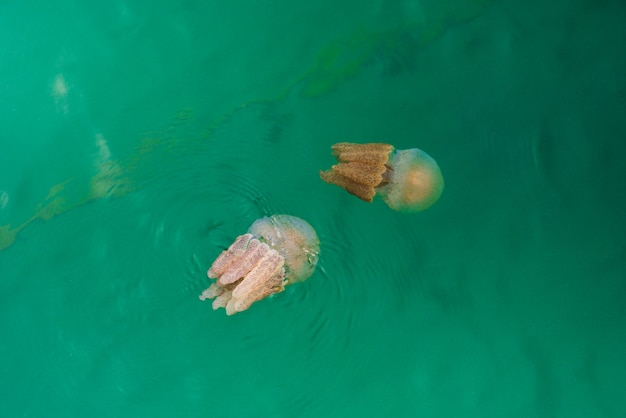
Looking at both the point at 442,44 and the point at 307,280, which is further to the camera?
the point at 442,44

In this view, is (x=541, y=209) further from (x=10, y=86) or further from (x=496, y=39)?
(x=10, y=86)

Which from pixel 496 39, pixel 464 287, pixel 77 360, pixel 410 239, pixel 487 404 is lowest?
pixel 487 404

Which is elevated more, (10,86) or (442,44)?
(10,86)

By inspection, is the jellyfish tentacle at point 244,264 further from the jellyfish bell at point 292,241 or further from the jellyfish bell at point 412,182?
→ the jellyfish bell at point 412,182

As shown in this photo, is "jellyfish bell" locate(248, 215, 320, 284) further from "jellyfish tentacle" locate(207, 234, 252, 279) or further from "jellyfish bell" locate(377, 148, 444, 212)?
"jellyfish bell" locate(377, 148, 444, 212)

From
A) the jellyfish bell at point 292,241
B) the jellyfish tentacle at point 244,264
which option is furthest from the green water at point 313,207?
the jellyfish tentacle at point 244,264

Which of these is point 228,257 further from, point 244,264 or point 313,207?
point 313,207

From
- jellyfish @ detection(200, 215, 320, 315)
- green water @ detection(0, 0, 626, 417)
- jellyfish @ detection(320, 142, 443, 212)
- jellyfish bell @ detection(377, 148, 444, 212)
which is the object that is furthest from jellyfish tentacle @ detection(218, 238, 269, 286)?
jellyfish bell @ detection(377, 148, 444, 212)

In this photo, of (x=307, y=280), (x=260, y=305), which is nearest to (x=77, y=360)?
(x=260, y=305)
